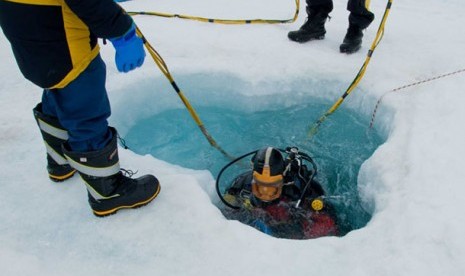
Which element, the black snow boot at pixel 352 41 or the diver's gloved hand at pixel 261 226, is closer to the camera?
the diver's gloved hand at pixel 261 226

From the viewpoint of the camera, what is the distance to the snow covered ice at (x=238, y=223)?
5.54ft

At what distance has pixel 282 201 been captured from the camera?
2.38 m

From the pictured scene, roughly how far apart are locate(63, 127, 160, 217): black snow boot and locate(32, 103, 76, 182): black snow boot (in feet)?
0.52

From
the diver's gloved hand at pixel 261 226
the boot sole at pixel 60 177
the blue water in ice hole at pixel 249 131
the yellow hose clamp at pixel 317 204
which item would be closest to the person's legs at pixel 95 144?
the boot sole at pixel 60 177

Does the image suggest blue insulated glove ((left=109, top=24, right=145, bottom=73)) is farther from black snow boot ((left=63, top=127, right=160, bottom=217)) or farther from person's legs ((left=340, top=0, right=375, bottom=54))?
person's legs ((left=340, top=0, right=375, bottom=54))

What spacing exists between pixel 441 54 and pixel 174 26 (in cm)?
232

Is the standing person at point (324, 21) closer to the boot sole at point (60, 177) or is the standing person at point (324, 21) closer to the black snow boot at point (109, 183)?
the black snow boot at point (109, 183)

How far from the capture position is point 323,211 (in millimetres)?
2400

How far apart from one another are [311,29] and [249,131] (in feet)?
3.40

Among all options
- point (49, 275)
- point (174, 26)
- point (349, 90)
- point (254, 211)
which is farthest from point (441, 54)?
point (49, 275)

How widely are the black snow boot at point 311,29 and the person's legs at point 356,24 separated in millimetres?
257

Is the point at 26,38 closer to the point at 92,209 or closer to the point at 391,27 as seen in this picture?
the point at 92,209

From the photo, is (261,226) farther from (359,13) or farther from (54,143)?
(359,13)

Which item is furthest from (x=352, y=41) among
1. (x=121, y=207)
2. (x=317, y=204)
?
(x=121, y=207)
